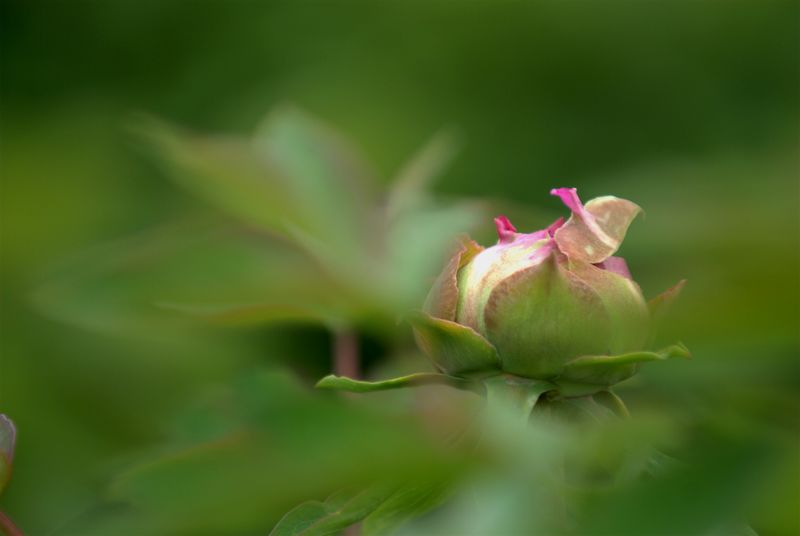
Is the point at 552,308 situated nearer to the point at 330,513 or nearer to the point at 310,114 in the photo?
the point at 330,513

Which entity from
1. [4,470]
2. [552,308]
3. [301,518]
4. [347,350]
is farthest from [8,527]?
[347,350]

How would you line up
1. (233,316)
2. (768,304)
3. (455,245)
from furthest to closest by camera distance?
1. (233,316)
2. (455,245)
3. (768,304)

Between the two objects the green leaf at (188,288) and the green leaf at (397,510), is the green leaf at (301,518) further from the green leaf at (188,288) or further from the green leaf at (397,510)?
the green leaf at (188,288)

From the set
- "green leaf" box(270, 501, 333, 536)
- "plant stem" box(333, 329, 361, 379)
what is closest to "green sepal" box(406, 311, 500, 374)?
"green leaf" box(270, 501, 333, 536)

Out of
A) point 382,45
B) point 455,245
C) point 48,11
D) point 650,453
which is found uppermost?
point 48,11

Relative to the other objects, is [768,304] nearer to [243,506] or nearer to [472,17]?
[243,506]

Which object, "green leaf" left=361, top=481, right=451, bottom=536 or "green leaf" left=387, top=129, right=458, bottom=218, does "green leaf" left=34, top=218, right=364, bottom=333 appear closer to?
"green leaf" left=387, top=129, right=458, bottom=218

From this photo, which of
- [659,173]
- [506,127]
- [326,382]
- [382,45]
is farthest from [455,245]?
[382,45]
